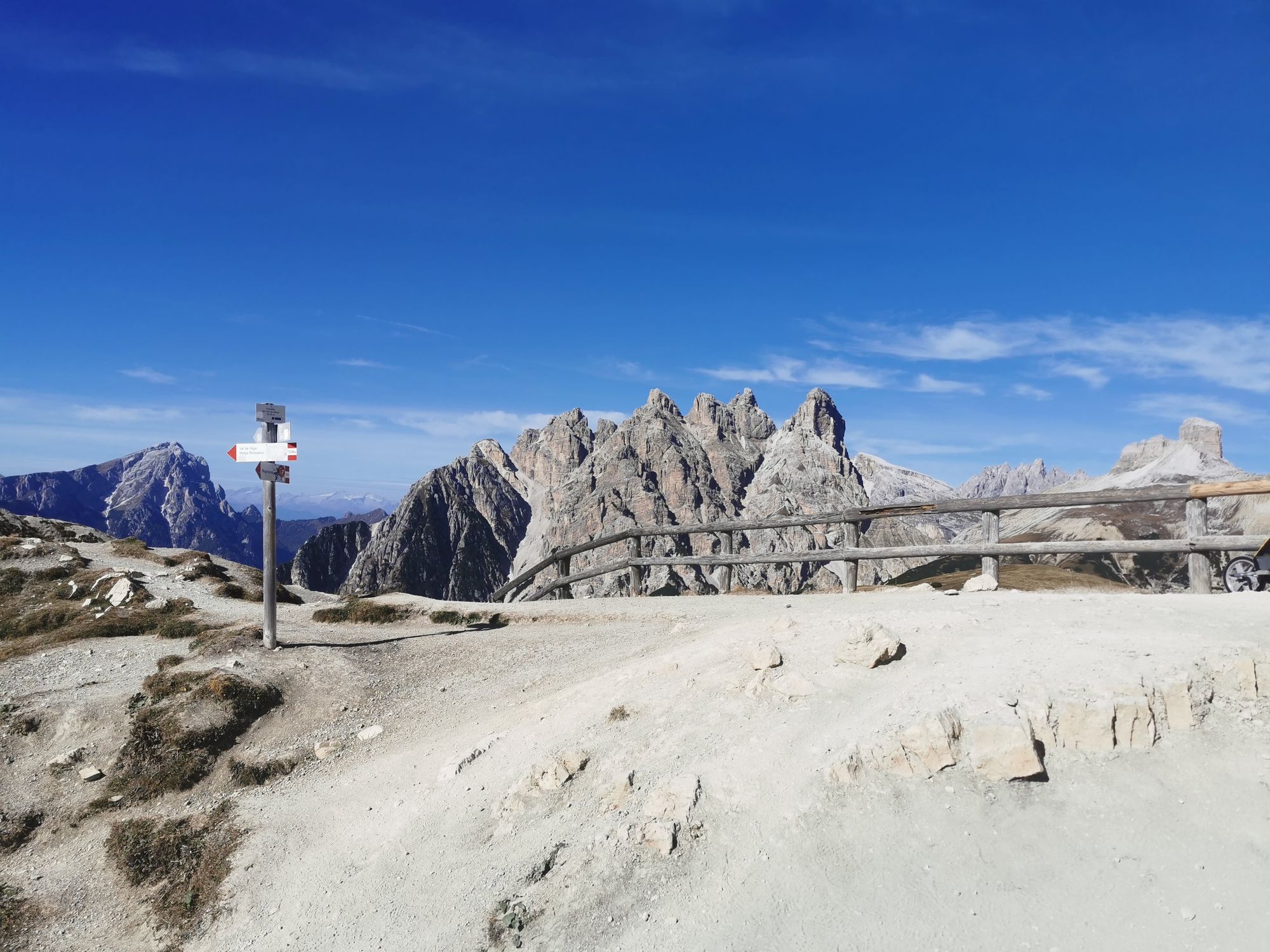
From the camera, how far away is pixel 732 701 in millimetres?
8289

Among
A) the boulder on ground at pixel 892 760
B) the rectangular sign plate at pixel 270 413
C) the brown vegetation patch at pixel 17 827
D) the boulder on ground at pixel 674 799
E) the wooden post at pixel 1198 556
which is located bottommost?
the brown vegetation patch at pixel 17 827

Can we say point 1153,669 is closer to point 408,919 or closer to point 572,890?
point 572,890

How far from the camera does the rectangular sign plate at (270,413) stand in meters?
14.2

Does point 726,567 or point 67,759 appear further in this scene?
point 726,567

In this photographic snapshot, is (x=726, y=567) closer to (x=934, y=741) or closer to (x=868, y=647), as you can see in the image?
(x=868, y=647)

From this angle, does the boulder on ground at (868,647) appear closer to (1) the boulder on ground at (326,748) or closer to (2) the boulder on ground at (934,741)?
(2) the boulder on ground at (934,741)

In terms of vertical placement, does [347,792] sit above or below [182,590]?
below

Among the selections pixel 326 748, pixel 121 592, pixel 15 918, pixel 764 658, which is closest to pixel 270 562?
pixel 326 748

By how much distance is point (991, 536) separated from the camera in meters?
12.2

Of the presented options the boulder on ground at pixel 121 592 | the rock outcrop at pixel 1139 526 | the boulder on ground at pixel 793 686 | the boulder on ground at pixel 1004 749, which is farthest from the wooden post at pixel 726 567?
the boulder on ground at pixel 121 592

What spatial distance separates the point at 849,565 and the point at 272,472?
1141cm

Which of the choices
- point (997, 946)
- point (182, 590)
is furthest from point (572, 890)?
point (182, 590)

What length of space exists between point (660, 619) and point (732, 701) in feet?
19.8

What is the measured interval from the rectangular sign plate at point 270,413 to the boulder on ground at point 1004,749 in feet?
43.4
